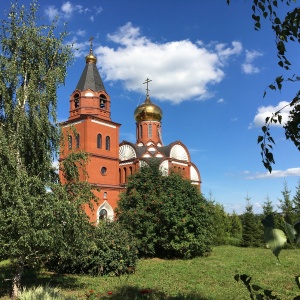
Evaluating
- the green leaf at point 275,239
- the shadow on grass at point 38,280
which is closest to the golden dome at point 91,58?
the shadow on grass at point 38,280

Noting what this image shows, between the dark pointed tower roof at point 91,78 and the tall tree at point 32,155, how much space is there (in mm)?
18481

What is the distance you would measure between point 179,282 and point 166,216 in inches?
242

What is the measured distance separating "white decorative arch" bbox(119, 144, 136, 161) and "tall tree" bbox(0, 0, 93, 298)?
869 inches

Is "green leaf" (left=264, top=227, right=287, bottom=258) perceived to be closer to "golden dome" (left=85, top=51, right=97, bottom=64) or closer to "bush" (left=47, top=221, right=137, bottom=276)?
"bush" (left=47, top=221, right=137, bottom=276)

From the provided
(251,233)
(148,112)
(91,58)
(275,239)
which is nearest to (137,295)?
(275,239)

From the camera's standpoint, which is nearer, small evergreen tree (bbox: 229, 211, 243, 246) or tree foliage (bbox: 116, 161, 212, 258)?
tree foliage (bbox: 116, 161, 212, 258)

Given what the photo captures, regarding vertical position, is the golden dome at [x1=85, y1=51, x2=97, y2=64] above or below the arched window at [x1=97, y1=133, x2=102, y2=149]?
above

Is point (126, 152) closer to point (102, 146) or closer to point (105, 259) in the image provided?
point (102, 146)

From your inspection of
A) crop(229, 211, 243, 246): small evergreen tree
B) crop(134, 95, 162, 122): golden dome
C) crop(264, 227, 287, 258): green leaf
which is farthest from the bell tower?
crop(264, 227, 287, 258): green leaf

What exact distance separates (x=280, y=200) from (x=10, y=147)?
84.1ft

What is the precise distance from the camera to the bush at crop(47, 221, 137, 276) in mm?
11500

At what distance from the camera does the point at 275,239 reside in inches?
36.7

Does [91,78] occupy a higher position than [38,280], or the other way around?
[91,78]

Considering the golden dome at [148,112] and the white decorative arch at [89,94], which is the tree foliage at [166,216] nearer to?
the white decorative arch at [89,94]
